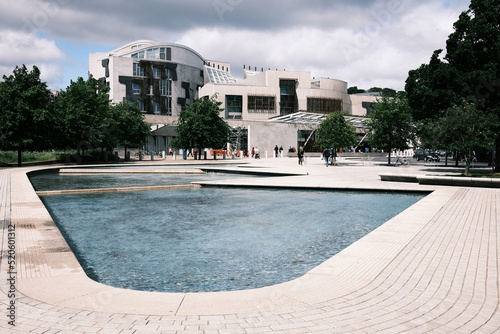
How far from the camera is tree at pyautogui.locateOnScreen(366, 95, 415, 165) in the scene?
3488 cm

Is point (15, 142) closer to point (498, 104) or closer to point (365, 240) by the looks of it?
point (365, 240)

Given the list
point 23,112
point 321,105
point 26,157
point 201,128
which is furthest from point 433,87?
point 321,105

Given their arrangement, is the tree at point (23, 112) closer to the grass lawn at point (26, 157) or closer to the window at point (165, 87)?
the grass lawn at point (26, 157)

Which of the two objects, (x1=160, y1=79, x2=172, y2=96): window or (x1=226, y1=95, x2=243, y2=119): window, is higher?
(x1=160, y1=79, x2=172, y2=96): window

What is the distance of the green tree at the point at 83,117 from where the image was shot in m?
35.4

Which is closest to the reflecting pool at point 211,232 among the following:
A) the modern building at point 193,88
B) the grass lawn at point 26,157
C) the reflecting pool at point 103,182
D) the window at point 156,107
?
the reflecting pool at point 103,182

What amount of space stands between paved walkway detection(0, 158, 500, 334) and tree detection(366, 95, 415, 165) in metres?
30.1

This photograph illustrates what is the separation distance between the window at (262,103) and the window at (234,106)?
1.97m

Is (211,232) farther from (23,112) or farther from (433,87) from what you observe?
(23,112)

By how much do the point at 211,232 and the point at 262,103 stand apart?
77.6 metres

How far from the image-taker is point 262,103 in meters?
85.1

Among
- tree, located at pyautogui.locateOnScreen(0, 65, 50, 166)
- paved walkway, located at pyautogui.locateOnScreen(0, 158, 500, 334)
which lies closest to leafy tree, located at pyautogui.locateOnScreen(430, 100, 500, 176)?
paved walkway, located at pyautogui.locateOnScreen(0, 158, 500, 334)

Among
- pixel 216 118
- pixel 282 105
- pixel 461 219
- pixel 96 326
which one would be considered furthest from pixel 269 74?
pixel 96 326

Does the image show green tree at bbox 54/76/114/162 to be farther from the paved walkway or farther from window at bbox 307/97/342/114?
window at bbox 307/97/342/114
